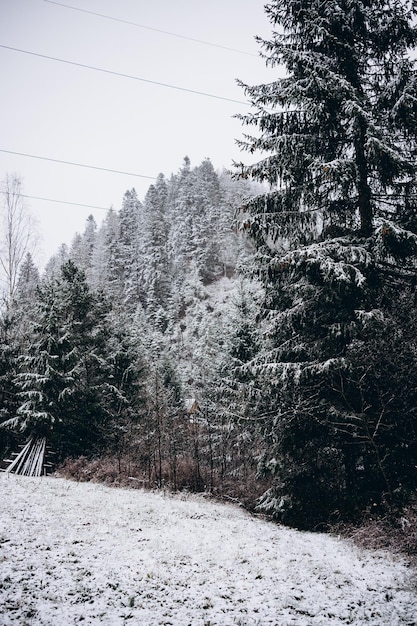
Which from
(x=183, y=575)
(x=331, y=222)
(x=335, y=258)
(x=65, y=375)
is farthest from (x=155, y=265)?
(x=183, y=575)

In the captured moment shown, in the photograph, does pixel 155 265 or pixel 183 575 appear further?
pixel 155 265

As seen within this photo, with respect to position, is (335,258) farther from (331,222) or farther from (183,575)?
(183,575)

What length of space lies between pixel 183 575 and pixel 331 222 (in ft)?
28.8

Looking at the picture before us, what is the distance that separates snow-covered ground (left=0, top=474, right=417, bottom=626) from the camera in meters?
5.11

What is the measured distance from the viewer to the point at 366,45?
990 cm

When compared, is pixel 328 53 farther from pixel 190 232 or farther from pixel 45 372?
pixel 190 232

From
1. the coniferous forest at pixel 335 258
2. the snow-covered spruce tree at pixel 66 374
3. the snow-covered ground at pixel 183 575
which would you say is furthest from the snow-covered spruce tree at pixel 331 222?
the snow-covered spruce tree at pixel 66 374

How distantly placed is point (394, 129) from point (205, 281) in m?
58.3

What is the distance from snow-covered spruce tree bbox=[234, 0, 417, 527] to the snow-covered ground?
78.4 inches

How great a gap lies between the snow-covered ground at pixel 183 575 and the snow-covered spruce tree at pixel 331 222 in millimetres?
1991

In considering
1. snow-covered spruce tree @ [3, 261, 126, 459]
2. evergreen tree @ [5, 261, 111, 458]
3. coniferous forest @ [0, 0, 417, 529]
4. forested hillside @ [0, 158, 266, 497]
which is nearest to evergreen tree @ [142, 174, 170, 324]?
forested hillside @ [0, 158, 266, 497]

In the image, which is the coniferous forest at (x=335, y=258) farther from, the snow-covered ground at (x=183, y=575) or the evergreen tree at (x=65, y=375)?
the evergreen tree at (x=65, y=375)

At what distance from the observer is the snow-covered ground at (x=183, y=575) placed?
5105 millimetres

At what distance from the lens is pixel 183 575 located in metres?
6.61
